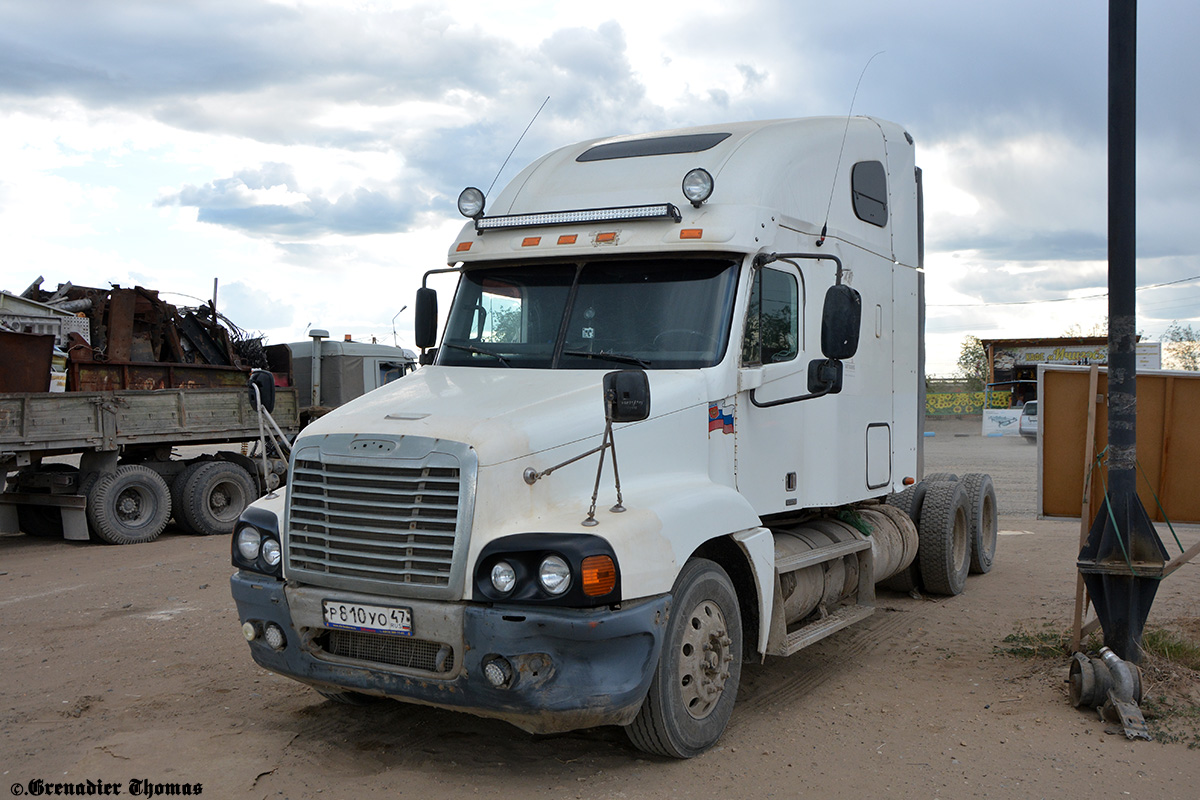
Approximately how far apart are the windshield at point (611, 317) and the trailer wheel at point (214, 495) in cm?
888

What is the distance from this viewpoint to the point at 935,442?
3303 cm

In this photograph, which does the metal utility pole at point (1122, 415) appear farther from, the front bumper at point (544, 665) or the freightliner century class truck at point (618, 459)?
the front bumper at point (544, 665)

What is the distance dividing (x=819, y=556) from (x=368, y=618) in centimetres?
309

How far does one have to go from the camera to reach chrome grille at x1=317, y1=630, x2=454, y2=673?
179 inches

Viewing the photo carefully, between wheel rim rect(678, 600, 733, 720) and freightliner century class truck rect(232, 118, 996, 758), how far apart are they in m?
0.02

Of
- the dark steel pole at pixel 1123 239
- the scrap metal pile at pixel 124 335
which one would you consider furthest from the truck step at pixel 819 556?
the scrap metal pile at pixel 124 335

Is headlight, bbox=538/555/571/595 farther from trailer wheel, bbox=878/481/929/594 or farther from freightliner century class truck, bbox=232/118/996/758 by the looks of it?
trailer wheel, bbox=878/481/929/594

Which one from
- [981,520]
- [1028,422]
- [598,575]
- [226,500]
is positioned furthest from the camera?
[1028,422]

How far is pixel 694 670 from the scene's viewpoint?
16.5 feet

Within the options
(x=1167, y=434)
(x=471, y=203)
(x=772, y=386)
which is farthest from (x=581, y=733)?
(x=1167, y=434)

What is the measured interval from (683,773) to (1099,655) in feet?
9.72

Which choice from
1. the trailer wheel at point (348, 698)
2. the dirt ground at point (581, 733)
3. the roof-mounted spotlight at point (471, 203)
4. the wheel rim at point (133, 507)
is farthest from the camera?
the wheel rim at point (133, 507)

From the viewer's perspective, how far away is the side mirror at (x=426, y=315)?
680cm

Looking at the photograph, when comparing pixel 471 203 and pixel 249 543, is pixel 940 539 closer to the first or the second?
pixel 471 203
